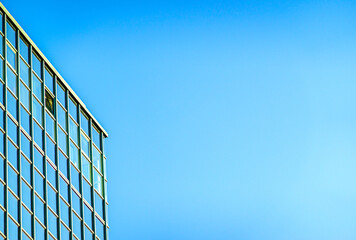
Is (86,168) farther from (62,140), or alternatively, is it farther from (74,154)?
(62,140)

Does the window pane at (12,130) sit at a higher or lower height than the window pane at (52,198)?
higher

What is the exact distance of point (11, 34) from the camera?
195ft

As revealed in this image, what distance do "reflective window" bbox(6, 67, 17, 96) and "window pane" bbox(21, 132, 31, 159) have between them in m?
2.81

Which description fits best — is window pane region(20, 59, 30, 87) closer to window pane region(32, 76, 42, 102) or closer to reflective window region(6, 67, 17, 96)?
window pane region(32, 76, 42, 102)

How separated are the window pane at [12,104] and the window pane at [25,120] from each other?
93cm

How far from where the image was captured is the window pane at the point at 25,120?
194 feet

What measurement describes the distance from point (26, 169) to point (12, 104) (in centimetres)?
408

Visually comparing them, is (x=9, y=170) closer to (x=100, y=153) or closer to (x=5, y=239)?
(x=5, y=239)

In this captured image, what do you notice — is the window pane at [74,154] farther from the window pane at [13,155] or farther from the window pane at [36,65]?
the window pane at [13,155]

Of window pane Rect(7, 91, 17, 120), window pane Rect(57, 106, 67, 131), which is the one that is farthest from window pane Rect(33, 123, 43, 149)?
window pane Rect(57, 106, 67, 131)

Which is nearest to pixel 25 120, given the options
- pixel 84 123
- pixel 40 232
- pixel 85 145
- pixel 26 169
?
pixel 26 169

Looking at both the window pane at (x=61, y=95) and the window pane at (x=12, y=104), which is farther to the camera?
the window pane at (x=61, y=95)

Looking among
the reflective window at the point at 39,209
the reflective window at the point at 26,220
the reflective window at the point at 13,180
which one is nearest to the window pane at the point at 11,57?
the reflective window at the point at 13,180

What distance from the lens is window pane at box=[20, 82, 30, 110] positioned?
5976 cm
